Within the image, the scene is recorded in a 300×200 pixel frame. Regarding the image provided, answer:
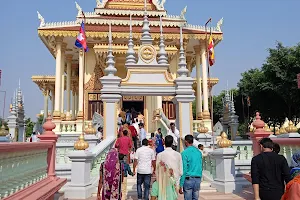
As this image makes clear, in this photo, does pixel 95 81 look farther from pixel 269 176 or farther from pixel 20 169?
pixel 269 176

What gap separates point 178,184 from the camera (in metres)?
5.07

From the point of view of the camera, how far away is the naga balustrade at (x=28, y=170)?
143 inches

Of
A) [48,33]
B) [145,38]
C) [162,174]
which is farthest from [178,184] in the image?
[48,33]

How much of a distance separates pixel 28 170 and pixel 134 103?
58.7 ft

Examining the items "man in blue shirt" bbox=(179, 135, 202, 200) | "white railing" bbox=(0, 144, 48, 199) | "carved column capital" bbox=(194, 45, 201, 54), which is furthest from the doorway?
"man in blue shirt" bbox=(179, 135, 202, 200)

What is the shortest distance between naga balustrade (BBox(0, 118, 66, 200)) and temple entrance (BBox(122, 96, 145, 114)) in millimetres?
14408

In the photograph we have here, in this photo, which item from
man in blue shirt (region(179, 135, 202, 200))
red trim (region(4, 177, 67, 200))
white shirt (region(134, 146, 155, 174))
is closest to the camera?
red trim (region(4, 177, 67, 200))

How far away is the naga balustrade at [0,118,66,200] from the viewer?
3.63 meters

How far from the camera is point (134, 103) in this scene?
22.5 metres

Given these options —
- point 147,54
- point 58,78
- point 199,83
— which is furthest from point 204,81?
point 147,54

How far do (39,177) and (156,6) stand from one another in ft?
62.7

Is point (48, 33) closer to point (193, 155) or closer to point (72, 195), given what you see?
point (72, 195)

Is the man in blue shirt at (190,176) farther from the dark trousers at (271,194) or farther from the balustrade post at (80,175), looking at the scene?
the balustrade post at (80,175)

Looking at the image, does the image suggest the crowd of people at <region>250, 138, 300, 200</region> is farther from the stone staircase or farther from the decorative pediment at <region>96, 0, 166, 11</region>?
the decorative pediment at <region>96, 0, 166, 11</region>
